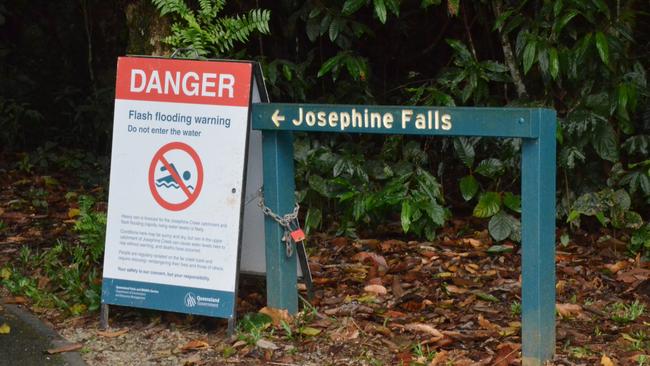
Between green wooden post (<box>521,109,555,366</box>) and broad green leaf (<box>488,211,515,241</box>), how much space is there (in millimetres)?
1915

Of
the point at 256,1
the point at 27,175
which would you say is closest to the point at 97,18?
the point at 27,175

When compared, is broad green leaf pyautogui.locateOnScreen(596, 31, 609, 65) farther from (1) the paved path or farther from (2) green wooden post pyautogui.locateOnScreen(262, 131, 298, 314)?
(1) the paved path

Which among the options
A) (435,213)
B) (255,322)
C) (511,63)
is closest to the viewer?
(255,322)

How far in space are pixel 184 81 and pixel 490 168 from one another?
2503 mm

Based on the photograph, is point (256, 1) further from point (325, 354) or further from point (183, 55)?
point (325, 354)

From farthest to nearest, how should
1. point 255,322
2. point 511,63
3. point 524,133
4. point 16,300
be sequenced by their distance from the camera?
point 511,63 < point 16,300 < point 255,322 < point 524,133

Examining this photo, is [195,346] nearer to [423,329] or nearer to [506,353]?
[423,329]

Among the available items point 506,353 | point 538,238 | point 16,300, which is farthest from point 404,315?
point 16,300

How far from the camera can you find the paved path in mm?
4910

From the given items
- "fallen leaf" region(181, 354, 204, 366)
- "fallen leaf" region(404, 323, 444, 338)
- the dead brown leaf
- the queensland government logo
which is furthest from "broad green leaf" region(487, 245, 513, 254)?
"fallen leaf" region(181, 354, 204, 366)

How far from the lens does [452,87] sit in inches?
261

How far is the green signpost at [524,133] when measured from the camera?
430 centimetres

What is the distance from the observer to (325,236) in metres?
6.96

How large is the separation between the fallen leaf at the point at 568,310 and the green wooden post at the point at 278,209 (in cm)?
137
